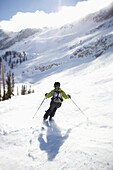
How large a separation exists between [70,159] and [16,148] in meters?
1.98

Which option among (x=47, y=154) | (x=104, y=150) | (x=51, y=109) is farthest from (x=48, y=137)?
(x=104, y=150)

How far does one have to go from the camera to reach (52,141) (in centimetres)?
390

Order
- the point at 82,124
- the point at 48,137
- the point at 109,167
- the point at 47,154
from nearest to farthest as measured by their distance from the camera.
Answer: the point at 109,167 → the point at 47,154 → the point at 48,137 → the point at 82,124

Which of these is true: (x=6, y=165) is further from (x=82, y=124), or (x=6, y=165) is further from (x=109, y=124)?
(x=109, y=124)

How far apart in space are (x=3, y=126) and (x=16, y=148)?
6.89ft

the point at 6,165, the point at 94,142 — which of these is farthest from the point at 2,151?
the point at 94,142

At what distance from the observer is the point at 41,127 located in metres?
4.96

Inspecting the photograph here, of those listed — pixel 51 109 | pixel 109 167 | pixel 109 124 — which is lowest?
pixel 109 167

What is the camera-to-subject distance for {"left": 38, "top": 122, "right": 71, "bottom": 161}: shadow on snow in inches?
132

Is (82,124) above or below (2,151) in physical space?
above

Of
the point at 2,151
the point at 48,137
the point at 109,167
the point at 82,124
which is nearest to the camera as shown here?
the point at 109,167

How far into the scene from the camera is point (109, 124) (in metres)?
4.29

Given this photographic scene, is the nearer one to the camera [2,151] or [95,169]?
[95,169]

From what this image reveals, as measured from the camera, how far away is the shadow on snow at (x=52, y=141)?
3.36 meters
